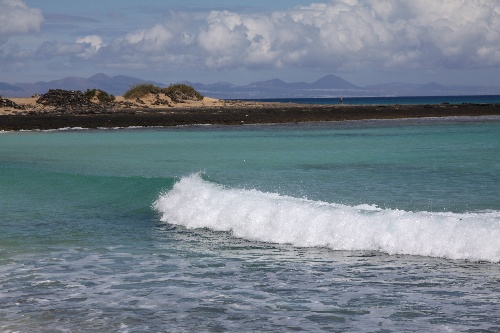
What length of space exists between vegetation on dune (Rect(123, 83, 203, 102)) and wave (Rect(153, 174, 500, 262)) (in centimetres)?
6690

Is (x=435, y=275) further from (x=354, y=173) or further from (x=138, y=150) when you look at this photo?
(x=138, y=150)

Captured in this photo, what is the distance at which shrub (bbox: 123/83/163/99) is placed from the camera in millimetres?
85406

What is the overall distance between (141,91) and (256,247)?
73914mm

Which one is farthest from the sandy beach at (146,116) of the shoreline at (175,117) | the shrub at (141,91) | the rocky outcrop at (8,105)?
the shrub at (141,91)

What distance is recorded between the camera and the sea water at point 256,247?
9.41 m

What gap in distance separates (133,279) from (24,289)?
1465 mm

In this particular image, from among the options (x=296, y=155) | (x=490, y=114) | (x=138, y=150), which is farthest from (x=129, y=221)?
(x=490, y=114)

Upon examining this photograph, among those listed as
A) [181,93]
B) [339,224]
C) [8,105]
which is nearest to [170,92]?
[181,93]

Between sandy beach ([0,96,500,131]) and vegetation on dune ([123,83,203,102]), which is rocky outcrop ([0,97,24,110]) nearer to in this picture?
sandy beach ([0,96,500,131])

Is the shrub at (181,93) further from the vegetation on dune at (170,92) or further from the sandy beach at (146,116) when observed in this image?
the sandy beach at (146,116)

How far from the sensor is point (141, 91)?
86.4 metres

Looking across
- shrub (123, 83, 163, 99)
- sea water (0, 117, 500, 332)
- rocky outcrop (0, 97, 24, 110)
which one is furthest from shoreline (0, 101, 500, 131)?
sea water (0, 117, 500, 332)

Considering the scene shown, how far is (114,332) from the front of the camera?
8.82 meters

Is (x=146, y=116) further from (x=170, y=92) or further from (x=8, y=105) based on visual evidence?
(x=170, y=92)
